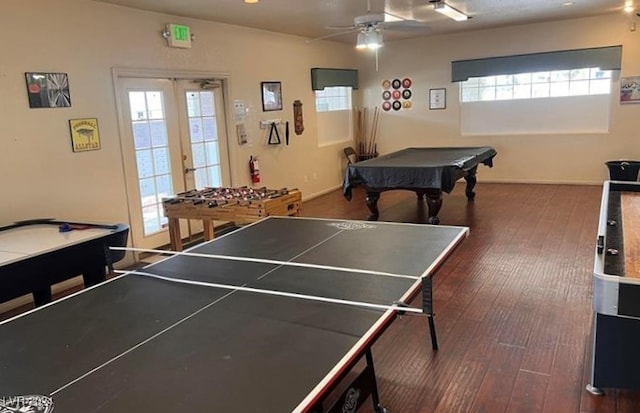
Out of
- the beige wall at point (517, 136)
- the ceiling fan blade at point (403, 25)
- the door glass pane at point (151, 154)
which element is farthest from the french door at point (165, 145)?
the beige wall at point (517, 136)

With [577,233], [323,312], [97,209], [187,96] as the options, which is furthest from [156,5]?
[577,233]

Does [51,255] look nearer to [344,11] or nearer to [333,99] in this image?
[344,11]

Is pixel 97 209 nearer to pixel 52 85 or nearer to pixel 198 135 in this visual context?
pixel 52 85

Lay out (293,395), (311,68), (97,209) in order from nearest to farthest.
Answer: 1. (293,395)
2. (97,209)
3. (311,68)

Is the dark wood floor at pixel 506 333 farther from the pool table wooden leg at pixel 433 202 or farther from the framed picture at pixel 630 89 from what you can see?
the framed picture at pixel 630 89

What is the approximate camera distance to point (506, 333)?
3182 mm

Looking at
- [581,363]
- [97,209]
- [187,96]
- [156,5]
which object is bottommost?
[581,363]

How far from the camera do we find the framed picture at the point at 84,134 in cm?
444

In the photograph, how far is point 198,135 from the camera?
5.96m

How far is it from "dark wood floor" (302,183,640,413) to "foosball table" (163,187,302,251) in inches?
57.8

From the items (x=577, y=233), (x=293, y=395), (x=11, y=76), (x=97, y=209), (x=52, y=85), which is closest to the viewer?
(x=293, y=395)

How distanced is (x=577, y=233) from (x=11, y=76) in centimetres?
558

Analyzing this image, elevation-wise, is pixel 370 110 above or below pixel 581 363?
above

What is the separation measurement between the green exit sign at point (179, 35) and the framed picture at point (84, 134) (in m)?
1.31
